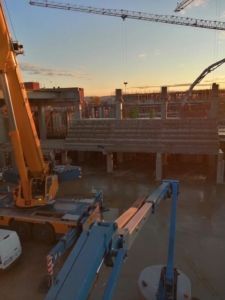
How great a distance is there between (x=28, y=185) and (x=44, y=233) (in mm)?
2452

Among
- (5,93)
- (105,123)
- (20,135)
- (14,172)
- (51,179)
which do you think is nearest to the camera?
(5,93)

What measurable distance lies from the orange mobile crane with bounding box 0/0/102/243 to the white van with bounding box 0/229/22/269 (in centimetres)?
151

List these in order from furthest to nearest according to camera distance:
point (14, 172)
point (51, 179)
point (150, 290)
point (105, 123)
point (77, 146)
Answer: point (105, 123), point (77, 146), point (14, 172), point (51, 179), point (150, 290)

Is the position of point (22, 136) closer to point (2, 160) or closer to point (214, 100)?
point (2, 160)

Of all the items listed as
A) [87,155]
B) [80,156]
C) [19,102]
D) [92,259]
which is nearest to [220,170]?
[87,155]

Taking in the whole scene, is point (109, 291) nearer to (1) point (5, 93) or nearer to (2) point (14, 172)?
(1) point (5, 93)

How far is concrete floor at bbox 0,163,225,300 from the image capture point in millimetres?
8945

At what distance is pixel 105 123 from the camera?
1030 inches

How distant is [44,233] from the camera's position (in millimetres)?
11797

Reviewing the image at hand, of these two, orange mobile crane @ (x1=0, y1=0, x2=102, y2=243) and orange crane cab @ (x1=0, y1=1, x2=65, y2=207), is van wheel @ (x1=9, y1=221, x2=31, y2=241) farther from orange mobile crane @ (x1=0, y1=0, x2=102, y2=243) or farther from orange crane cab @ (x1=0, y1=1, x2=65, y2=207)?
orange crane cab @ (x1=0, y1=1, x2=65, y2=207)

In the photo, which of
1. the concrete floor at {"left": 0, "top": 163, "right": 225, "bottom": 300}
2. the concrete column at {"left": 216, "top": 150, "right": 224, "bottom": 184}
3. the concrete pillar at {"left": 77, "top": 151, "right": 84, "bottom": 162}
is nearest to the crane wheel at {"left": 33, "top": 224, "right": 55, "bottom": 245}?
the concrete floor at {"left": 0, "top": 163, "right": 225, "bottom": 300}

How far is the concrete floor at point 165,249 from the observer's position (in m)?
8.95

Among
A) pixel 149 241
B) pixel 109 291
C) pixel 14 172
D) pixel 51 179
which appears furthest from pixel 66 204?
pixel 109 291

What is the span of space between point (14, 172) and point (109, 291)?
38.6ft
